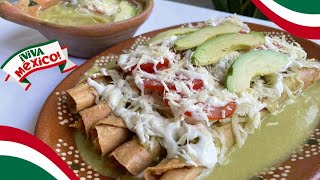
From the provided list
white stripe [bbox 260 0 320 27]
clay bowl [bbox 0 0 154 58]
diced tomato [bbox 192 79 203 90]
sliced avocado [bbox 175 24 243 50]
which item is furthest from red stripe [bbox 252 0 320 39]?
diced tomato [bbox 192 79 203 90]

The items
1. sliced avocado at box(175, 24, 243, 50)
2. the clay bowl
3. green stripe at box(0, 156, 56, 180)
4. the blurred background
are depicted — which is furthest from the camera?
the blurred background

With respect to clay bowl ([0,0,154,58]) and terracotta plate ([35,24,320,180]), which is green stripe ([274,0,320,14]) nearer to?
terracotta plate ([35,24,320,180])

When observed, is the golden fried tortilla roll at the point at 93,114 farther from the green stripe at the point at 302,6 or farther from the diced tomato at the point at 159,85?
the green stripe at the point at 302,6

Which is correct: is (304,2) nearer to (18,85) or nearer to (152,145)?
(152,145)

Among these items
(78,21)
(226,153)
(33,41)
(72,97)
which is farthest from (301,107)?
(33,41)

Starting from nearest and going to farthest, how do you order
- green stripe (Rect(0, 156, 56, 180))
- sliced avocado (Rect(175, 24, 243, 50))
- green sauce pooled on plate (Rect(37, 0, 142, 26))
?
green stripe (Rect(0, 156, 56, 180))
sliced avocado (Rect(175, 24, 243, 50))
green sauce pooled on plate (Rect(37, 0, 142, 26))

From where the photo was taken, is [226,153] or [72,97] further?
[72,97]
